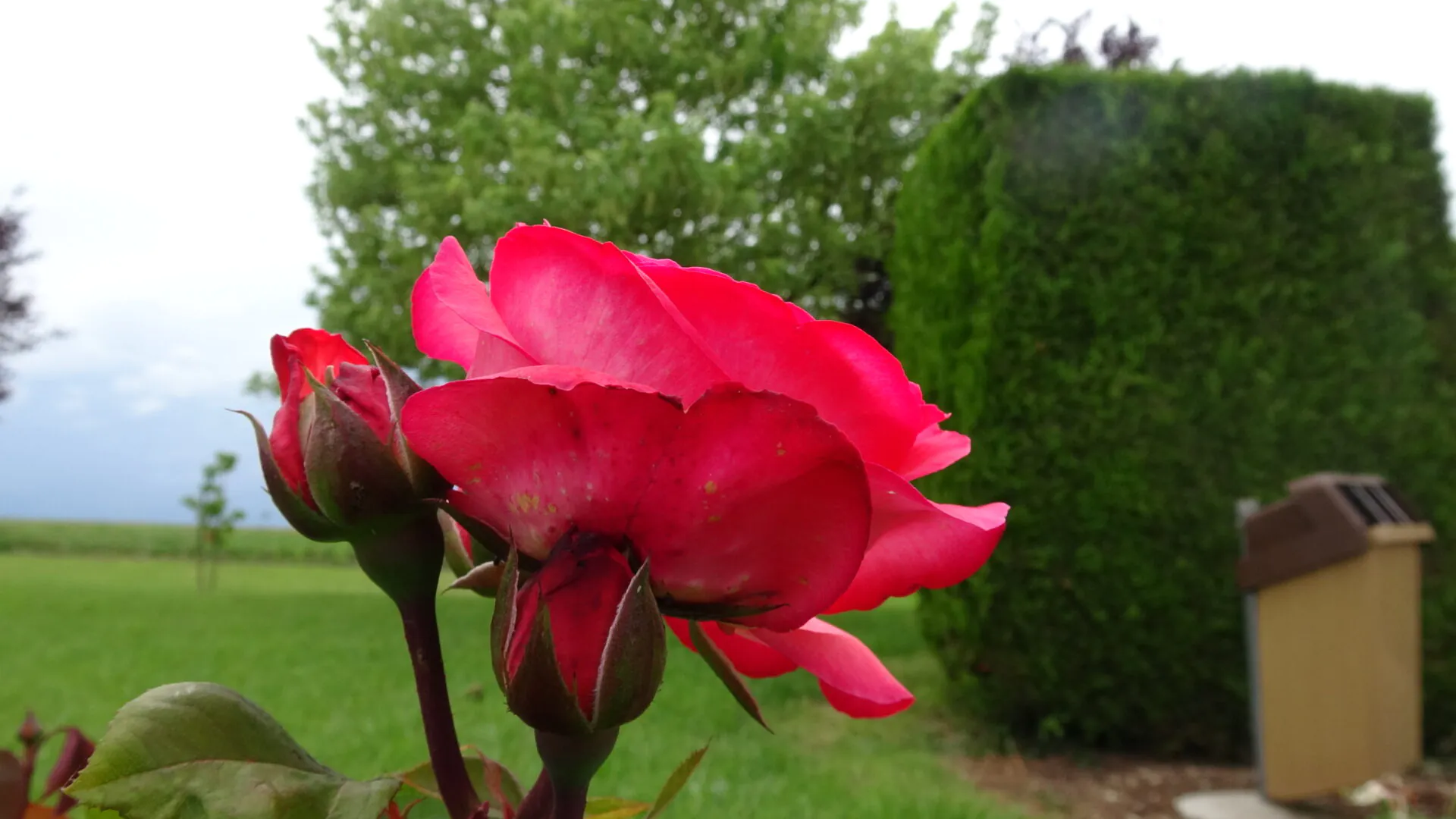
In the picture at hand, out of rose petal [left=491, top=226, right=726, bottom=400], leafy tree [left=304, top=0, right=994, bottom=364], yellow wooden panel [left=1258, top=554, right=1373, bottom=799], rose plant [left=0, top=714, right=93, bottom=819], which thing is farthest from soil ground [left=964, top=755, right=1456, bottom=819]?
leafy tree [left=304, top=0, right=994, bottom=364]

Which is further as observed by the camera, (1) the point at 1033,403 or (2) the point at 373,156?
(2) the point at 373,156

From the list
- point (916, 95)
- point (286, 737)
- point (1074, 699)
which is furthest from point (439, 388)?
point (916, 95)

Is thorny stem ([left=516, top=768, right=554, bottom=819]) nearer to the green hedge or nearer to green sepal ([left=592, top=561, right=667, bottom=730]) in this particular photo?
green sepal ([left=592, top=561, right=667, bottom=730])

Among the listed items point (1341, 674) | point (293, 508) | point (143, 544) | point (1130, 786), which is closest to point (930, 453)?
point (293, 508)

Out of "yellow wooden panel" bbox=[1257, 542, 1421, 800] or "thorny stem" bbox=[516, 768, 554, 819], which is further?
"yellow wooden panel" bbox=[1257, 542, 1421, 800]

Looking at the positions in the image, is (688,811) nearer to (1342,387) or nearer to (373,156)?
(1342,387)

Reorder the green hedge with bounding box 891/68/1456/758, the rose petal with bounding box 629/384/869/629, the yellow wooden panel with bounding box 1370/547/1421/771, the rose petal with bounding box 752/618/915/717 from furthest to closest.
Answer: the green hedge with bounding box 891/68/1456/758 → the yellow wooden panel with bounding box 1370/547/1421/771 → the rose petal with bounding box 752/618/915/717 → the rose petal with bounding box 629/384/869/629

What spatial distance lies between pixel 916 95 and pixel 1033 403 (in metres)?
6.88

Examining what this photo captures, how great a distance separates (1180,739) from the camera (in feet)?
15.1

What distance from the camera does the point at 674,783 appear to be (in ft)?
1.38

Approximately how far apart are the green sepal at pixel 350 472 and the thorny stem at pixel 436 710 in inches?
1.9

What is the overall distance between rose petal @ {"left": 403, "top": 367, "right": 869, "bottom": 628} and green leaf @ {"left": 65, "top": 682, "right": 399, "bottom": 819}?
11 cm

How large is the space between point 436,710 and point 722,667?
0.12 m

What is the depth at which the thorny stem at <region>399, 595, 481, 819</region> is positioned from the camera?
1.26 feet
